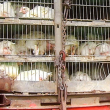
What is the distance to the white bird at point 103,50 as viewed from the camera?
2537 mm

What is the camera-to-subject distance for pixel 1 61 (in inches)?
90.7

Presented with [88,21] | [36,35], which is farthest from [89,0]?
[36,35]

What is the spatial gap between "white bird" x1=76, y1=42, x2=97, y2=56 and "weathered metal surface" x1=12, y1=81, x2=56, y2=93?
554mm

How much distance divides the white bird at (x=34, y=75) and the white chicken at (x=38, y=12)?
584 mm

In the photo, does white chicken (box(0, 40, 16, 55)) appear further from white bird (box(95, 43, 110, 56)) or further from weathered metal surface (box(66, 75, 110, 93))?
white bird (box(95, 43, 110, 56))

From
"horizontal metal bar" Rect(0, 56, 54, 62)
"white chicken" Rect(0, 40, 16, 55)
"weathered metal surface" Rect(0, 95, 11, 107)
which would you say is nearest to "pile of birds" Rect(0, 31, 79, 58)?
"white chicken" Rect(0, 40, 16, 55)

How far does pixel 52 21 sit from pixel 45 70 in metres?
0.52

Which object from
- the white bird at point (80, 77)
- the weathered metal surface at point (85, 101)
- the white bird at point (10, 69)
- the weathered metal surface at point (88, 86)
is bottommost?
the weathered metal surface at point (85, 101)

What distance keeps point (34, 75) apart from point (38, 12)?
67 cm

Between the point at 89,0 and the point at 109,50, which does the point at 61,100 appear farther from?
the point at 89,0

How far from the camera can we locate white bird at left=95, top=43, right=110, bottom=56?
2537 mm

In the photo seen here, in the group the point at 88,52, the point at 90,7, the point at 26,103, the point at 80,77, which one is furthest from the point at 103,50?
the point at 26,103

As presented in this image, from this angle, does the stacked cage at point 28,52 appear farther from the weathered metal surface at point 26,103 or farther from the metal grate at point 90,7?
the metal grate at point 90,7

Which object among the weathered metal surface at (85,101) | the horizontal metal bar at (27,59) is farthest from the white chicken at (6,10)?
the weathered metal surface at (85,101)
